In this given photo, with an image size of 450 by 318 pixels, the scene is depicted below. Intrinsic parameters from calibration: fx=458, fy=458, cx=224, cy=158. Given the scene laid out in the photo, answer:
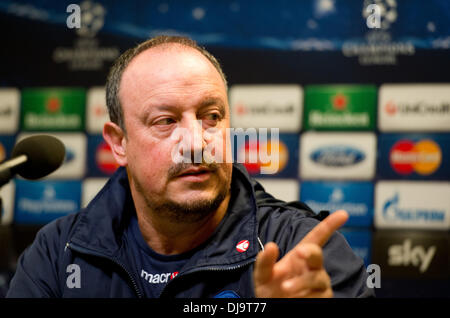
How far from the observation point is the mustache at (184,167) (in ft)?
3.43

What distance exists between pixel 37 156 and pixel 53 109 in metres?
1.47

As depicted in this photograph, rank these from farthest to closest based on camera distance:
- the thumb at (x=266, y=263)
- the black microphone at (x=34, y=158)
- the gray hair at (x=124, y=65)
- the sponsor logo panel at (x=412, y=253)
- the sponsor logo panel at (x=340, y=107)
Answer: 1. the sponsor logo panel at (x=340, y=107)
2. the sponsor logo panel at (x=412, y=253)
3. the gray hair at (x=124, y=65)
4. the black microphone at (x=34, y=158)
5. the thumb at (x=266, y=263)

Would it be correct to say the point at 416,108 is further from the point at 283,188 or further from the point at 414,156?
the point at 283,188

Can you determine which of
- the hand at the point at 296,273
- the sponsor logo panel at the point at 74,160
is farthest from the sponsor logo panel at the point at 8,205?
the hand at the point at 296,273

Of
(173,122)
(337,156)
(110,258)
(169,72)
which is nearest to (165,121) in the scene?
(173,122)

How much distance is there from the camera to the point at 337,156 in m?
2.07

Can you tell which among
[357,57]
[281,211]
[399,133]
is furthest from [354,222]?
[281,211]

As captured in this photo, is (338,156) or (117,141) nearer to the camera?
(117,141)

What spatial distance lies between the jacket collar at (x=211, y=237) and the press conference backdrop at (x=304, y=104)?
0.74 metres

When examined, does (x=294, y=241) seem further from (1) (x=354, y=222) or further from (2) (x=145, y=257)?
(1) (x=354, y=222)

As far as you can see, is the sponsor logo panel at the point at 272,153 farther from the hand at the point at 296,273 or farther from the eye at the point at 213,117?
the hand at the point at 296,273

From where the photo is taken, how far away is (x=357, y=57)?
2061mm

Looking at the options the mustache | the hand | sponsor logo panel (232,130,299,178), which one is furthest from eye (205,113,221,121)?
sponsor logo panel (232,130,299,178)
